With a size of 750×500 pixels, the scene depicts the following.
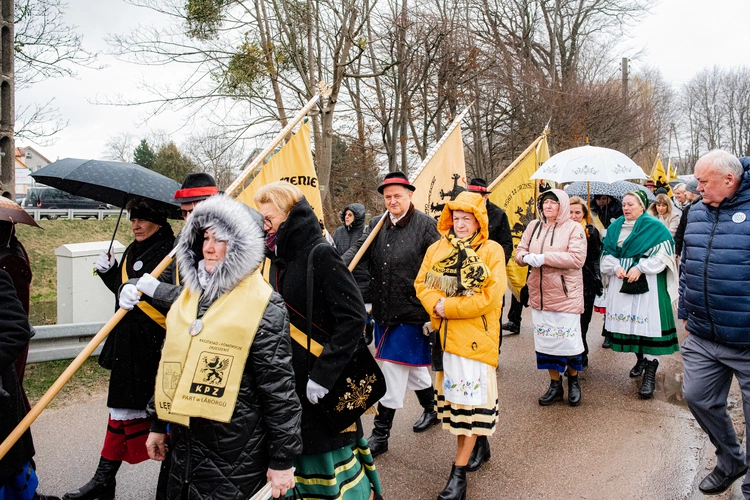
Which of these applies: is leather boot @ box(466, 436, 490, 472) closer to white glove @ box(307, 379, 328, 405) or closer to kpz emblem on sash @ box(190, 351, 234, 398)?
white glove @ box(307, 379, 328, 405)

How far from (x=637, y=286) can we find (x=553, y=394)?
4.49 feet

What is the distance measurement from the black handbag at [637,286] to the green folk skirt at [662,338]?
0.53 ft

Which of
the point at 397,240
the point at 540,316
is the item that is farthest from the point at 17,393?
the point at 540,316

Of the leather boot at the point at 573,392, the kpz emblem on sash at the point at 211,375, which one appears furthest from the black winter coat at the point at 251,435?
the leather boot at the point at 573,392

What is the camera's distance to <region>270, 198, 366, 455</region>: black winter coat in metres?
2.84

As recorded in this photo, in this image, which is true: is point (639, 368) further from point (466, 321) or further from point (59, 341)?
point (59, 341)

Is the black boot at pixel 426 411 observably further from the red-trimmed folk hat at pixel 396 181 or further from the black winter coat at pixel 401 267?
the red-trimmed folk hat at pixel 396 181

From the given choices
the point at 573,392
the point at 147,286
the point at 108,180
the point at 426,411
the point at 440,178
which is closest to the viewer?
the point at 147,286

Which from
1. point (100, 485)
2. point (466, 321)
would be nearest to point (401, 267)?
point (466, 321)

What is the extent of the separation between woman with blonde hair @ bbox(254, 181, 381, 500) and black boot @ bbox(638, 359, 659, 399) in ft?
11.9

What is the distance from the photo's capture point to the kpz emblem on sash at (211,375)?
2152 millimetres

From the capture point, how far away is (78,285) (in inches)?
267

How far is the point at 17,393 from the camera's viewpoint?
2879 mm

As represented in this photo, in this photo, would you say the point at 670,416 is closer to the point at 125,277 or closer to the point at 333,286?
the point at 333,286
